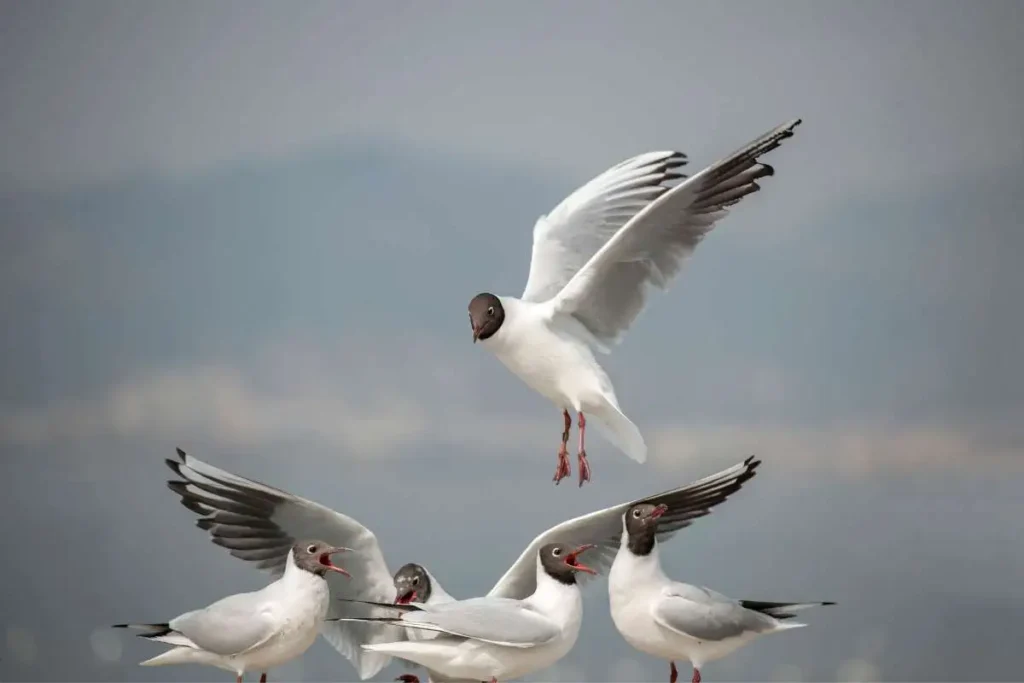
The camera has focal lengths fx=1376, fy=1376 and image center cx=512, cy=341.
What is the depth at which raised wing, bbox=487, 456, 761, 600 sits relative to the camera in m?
3.78

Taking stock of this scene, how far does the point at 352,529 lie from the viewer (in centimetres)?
385

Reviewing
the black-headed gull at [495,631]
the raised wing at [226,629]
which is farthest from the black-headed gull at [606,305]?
the raised wing at [226,629]

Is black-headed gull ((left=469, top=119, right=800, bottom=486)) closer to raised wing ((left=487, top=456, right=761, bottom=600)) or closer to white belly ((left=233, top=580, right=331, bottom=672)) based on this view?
raised wing ((left=487, top=456, right=761, bottom=600))

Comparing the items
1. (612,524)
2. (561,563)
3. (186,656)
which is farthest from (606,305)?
(186,656)

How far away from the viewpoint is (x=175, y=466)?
12.1 ft

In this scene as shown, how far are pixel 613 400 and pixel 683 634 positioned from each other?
635mm

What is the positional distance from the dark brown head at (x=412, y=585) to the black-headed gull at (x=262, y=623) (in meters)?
0.21

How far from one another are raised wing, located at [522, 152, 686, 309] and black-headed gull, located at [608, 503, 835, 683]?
0.85m

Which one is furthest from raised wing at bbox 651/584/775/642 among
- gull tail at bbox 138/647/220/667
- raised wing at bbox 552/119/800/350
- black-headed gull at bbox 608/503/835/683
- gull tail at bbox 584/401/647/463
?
gull tail at bbox 138/647/220/667

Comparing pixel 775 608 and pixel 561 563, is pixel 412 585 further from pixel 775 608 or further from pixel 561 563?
pixel 775 608

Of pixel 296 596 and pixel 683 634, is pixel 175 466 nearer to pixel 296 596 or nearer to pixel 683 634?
pixel 296 596

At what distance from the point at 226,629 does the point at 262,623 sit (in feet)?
0.30

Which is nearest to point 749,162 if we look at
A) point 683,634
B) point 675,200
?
point 675,200

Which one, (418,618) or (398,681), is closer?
(418,618)
